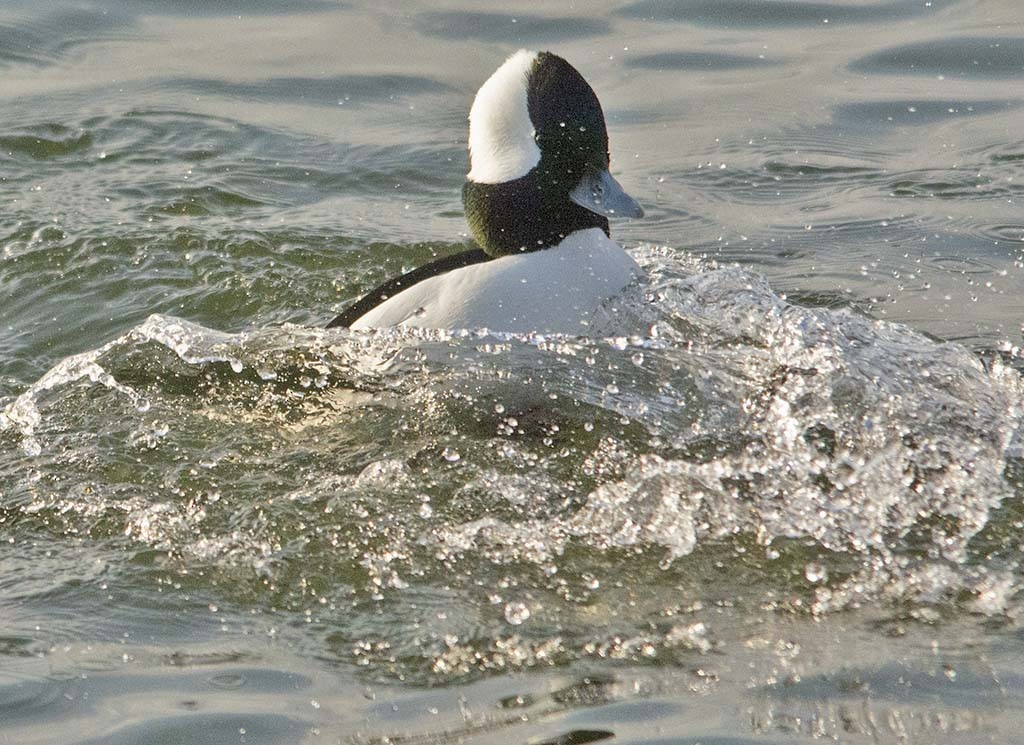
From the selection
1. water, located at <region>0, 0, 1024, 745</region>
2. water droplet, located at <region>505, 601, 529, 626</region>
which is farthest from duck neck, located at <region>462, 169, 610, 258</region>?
water droplet, located at <region>505, 601, 529, 626</region>

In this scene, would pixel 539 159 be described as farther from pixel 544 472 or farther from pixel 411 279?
pixel 544 472

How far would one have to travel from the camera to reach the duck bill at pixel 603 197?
4.72m

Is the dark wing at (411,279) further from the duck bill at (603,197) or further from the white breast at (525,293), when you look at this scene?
Answer: the duck bill at (603,197)

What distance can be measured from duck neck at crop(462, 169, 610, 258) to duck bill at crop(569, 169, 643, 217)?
6 centimetres

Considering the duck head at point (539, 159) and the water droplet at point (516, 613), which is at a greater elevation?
the duck head at point (539, 159)

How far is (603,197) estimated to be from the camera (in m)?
4.79

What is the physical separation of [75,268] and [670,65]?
388cm

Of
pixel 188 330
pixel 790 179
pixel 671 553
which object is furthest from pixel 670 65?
pixel 671 553

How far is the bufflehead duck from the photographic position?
15.4 feet

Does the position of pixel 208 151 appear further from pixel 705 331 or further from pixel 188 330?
pixel 705 331

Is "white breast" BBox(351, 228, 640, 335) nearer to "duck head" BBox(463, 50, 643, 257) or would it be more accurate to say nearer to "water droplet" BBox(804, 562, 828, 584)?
"duck head" BBox(463, 50, 643, 257)

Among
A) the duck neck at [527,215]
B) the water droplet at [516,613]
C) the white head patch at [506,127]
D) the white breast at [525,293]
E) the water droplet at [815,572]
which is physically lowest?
the water droplet at [815,572]

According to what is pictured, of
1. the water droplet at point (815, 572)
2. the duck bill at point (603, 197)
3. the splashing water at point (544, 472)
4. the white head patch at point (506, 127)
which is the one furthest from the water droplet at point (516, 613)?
the white head patch at point (506, 127)

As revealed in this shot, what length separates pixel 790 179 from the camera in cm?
717
